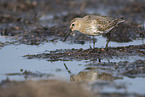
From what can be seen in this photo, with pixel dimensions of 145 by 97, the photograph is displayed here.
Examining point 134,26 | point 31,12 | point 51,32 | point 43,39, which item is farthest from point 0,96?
point 31,12

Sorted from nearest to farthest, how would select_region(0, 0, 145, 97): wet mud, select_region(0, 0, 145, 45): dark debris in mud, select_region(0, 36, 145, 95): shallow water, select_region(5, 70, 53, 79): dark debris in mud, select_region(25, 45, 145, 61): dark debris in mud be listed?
select_region(0, 0, 145, 97): wet mud → select_region(0, 36, 145, 95): shallow water → select_region(5, 70, 53, 79): dark debris in mud → select_region(25, 45, 145, 61): dark debris in mud → select_region(0, 0, 145, 45): dark debris in mud

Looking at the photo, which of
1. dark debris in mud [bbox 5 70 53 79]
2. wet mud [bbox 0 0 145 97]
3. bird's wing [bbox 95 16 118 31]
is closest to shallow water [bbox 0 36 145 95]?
dark debris in mud [bbox 5 70 53 79]

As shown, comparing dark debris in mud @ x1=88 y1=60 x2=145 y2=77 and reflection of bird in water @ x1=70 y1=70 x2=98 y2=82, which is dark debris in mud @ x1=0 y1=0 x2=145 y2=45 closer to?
dark debris in mud @ x1=88 y1=60 x2=145 y2=77

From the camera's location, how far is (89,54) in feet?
37.0

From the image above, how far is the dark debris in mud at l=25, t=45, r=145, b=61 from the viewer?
435 inches

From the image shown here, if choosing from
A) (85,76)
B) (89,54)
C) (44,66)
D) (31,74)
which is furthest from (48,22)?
(85,76)

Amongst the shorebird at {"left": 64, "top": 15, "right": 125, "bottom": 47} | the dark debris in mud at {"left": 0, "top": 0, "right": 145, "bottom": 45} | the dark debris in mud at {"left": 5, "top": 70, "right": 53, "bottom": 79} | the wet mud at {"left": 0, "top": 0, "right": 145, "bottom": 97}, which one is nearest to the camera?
the wet mud at {"left": 0, "top": 0, "right": 145, "bottom": 97}

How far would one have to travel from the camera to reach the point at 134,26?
16.2 m

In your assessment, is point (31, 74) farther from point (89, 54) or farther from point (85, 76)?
point (89, 54)

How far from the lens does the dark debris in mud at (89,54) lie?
36.2 feet

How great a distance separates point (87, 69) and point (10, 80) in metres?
2.53

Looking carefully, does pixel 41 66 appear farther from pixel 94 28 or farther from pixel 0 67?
pixel 94 28

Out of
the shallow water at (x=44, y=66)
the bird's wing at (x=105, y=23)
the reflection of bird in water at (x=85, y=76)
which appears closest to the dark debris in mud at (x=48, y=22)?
the bird's wing at (x=105, y=23)

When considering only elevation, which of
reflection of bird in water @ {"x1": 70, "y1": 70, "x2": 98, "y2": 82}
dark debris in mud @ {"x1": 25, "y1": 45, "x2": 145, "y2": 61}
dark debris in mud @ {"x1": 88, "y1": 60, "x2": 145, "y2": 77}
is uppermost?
dark debris in mud @ {"x1": 25, "y1": 45, "x2": 145, "y2": 61}
